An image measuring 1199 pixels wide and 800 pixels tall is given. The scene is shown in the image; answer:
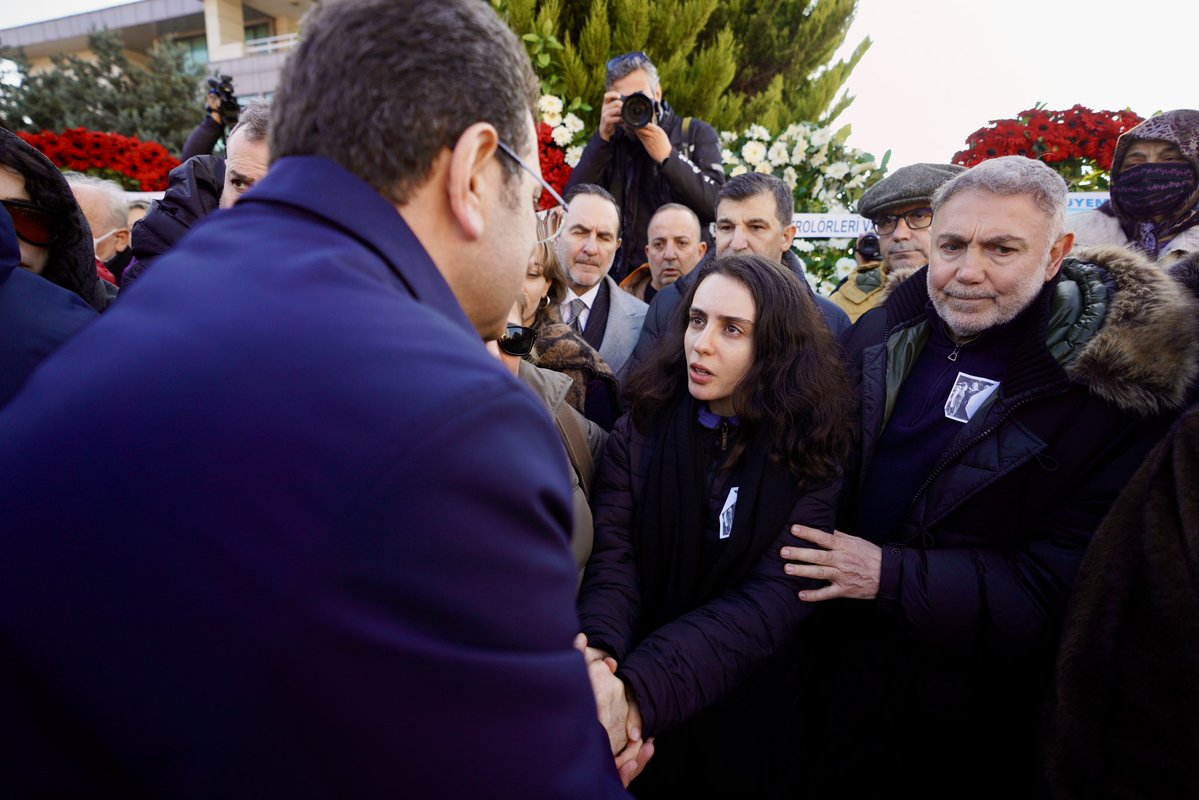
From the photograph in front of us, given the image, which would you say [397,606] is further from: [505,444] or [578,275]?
[578,275]

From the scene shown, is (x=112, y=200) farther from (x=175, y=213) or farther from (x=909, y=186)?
(x=909, y=186)

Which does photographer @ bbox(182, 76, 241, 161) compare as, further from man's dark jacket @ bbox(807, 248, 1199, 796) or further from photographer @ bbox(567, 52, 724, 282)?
man's dark jacket @ bbox(807, 248, 1199, 796)

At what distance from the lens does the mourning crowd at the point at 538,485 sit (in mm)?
646

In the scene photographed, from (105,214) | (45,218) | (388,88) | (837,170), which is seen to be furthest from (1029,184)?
(105,214)

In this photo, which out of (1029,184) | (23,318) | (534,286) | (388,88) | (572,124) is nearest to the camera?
(388,88)

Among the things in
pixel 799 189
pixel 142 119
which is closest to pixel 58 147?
pixel 799 189

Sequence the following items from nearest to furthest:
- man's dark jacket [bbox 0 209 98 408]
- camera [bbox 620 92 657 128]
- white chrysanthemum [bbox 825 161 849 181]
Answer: man's dark jacket [bbox 0 209 98 408]
camera [bbox 620 92 657 128]
white chrysanthemum [bbox 825 161 849 181]

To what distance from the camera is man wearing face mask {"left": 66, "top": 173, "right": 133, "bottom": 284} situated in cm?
439

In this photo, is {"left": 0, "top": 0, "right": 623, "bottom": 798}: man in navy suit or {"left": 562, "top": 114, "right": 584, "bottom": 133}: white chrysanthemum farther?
{"left": 562, "top": 114, "right": 584, "bottom": 133}: white chrysanthemum

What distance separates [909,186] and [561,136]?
3.01m

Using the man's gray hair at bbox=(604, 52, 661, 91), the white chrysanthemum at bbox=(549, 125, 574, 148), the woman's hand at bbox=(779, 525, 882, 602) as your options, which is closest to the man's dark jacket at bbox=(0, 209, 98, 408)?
the woman's hand at bbox=(779, 525, 882, 602)

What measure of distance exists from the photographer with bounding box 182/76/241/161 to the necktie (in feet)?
8.21

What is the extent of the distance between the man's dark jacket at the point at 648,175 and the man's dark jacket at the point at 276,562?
385 cm

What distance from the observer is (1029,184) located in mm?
2295
